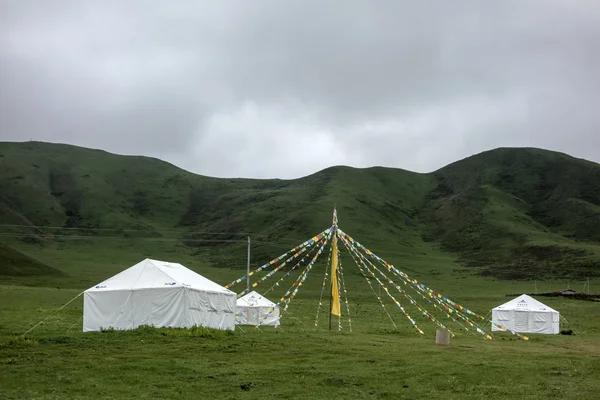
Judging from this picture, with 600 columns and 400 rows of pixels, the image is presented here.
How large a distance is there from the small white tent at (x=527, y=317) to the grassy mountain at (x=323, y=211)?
184 ft

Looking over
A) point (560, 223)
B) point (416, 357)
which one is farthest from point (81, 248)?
point (416, 357)

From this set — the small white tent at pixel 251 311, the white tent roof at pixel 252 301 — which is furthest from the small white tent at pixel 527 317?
the white tent roof at pixel 252 301

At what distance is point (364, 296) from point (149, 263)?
50584 millimetres

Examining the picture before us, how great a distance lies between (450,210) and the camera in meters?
160

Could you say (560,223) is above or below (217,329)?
above

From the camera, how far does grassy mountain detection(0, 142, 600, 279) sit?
122 meters

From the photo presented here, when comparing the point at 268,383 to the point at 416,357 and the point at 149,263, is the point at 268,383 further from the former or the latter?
the point at 149,263

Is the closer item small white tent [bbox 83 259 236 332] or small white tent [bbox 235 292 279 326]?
small white tent [bbox 83 259 236 332]

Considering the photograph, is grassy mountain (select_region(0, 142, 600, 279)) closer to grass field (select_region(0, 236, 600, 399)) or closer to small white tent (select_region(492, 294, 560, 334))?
small white tent (select_region(492, 294, 560, 334))

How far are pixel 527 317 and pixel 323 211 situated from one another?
95193 millimetres

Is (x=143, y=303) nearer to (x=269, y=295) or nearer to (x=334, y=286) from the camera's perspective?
(x=334, y=286)

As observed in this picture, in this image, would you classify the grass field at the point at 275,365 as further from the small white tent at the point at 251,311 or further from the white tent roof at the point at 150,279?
the small white tent at the point at 251,311

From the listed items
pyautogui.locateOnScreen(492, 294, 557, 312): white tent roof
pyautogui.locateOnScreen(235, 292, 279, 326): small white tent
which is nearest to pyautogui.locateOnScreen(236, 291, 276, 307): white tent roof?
pyautogui.locateOnScreen(235, 292, 279, 326): small white tent

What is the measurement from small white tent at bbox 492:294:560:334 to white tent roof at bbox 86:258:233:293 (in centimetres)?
2166
